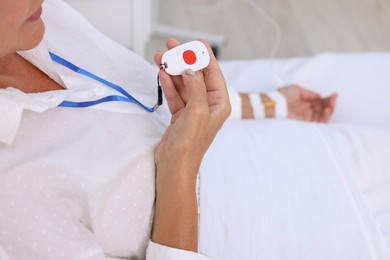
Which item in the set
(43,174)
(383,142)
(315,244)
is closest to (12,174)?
(43,174)

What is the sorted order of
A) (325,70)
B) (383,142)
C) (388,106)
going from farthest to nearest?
(325,70)
(388,106)
(383,142)

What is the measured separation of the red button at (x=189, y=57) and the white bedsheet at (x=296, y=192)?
0.81 feet

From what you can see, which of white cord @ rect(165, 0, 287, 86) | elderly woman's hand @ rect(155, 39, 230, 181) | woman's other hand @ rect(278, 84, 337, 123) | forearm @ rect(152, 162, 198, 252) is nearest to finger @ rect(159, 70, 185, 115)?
elderly woman's hand @ rect(155, 39, 230, 181)

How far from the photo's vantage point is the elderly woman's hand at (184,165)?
0.84 meters

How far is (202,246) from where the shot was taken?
94cm

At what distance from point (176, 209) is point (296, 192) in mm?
304

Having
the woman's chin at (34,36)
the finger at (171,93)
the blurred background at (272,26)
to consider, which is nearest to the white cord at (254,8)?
the blurred background at (272,26)

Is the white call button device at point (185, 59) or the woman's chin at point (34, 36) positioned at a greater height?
the woman's chin at point (34, 36)

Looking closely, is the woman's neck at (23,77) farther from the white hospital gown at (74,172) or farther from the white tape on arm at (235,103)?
the white tape on arm at (235,103)

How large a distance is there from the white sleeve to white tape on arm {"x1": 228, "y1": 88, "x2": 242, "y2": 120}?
540mm

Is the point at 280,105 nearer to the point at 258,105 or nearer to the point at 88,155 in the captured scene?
the point at 258,105

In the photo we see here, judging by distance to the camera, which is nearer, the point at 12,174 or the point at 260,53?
the point at 12,174

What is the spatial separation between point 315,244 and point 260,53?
1.39m

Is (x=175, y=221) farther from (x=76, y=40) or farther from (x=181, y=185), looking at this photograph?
(x=76, y=40)
